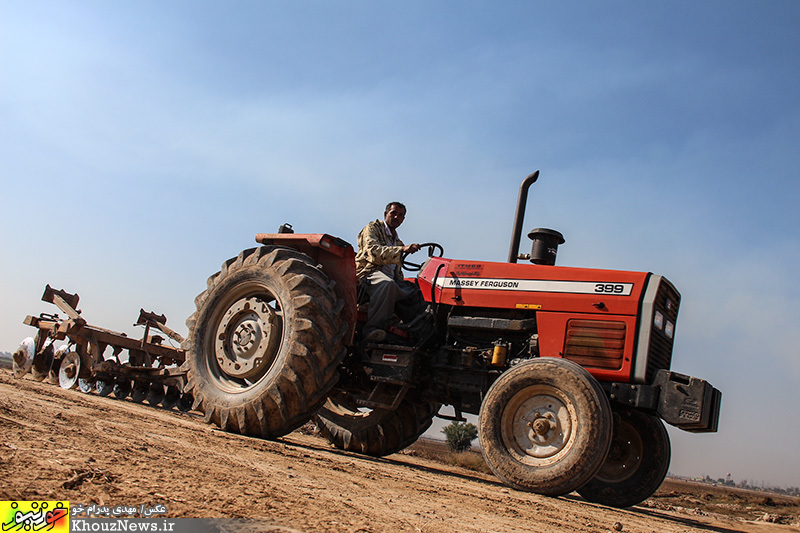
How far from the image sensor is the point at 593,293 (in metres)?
4.61

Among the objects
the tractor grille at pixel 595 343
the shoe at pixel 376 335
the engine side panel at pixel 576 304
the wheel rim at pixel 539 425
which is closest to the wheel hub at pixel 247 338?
the shoe at pixel 376 335

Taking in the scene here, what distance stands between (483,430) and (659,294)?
1660mm

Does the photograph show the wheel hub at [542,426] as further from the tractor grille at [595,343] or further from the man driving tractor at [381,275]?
the man driving tractor at [381,275]

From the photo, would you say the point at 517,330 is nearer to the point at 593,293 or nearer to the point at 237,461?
the point at 593,293

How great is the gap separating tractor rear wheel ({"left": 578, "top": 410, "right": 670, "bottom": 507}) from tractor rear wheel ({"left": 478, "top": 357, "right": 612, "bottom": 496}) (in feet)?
2.89

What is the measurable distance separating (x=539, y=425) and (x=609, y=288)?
120cm

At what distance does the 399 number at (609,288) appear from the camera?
454 cm

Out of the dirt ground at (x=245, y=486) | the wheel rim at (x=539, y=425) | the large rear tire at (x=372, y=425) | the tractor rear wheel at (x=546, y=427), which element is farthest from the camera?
the large rear tire at (x=372, y=425)

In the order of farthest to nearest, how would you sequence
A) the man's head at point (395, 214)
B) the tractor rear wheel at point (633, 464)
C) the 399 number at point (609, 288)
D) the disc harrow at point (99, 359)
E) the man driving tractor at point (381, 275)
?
the disc harrow at point (99, 359)
the man's head at point (395, 214)
the man driving tractor at point (381, 275)
the tractor rear wheel at point (633, 464)
the 399 number at point (609, 288)

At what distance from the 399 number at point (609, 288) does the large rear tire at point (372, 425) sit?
2235 millimetres

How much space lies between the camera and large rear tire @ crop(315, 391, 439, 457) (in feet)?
19.6

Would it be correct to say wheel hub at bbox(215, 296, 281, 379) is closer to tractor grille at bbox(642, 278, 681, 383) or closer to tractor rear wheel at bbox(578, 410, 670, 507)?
tractor rear wheel at bbox(578, 410, 670, 507)

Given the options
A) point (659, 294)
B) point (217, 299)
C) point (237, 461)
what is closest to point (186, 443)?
point (237, 461)

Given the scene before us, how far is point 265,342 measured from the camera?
198 inches
